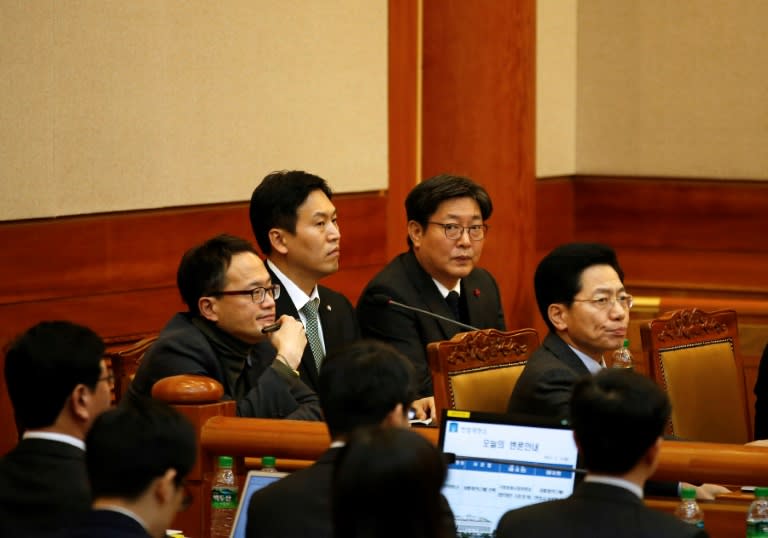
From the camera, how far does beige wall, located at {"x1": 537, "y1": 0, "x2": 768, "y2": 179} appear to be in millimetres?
7855

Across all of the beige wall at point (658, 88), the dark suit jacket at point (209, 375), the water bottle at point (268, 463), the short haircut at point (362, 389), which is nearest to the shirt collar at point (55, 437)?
the short haircut at point (362, 389)

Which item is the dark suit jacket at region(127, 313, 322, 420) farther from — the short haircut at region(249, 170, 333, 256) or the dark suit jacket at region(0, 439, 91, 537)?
the dark suit jacket at region(0, 439, 91, 537)

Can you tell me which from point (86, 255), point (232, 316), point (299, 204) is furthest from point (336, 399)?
point (86, 255)

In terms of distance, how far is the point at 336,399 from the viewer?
2.58m

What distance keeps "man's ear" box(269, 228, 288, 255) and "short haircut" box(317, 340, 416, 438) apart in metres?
2.01

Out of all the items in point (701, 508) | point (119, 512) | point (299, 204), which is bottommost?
point (701, 508)

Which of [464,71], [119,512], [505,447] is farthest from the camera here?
[464,71]

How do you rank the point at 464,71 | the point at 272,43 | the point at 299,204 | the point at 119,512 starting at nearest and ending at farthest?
1. the point at 119,512
2. the point at 299,204
3. the point at 272,43
4. the point at 464,71

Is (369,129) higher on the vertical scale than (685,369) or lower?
higher

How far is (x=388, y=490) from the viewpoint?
192 centimetres

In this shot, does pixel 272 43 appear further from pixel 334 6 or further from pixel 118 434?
pixel 118 434

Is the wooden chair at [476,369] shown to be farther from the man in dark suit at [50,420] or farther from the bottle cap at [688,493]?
the man in dark suit at [50,420]

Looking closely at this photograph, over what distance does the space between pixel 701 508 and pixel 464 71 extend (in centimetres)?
366

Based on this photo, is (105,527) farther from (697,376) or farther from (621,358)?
(697,376)
